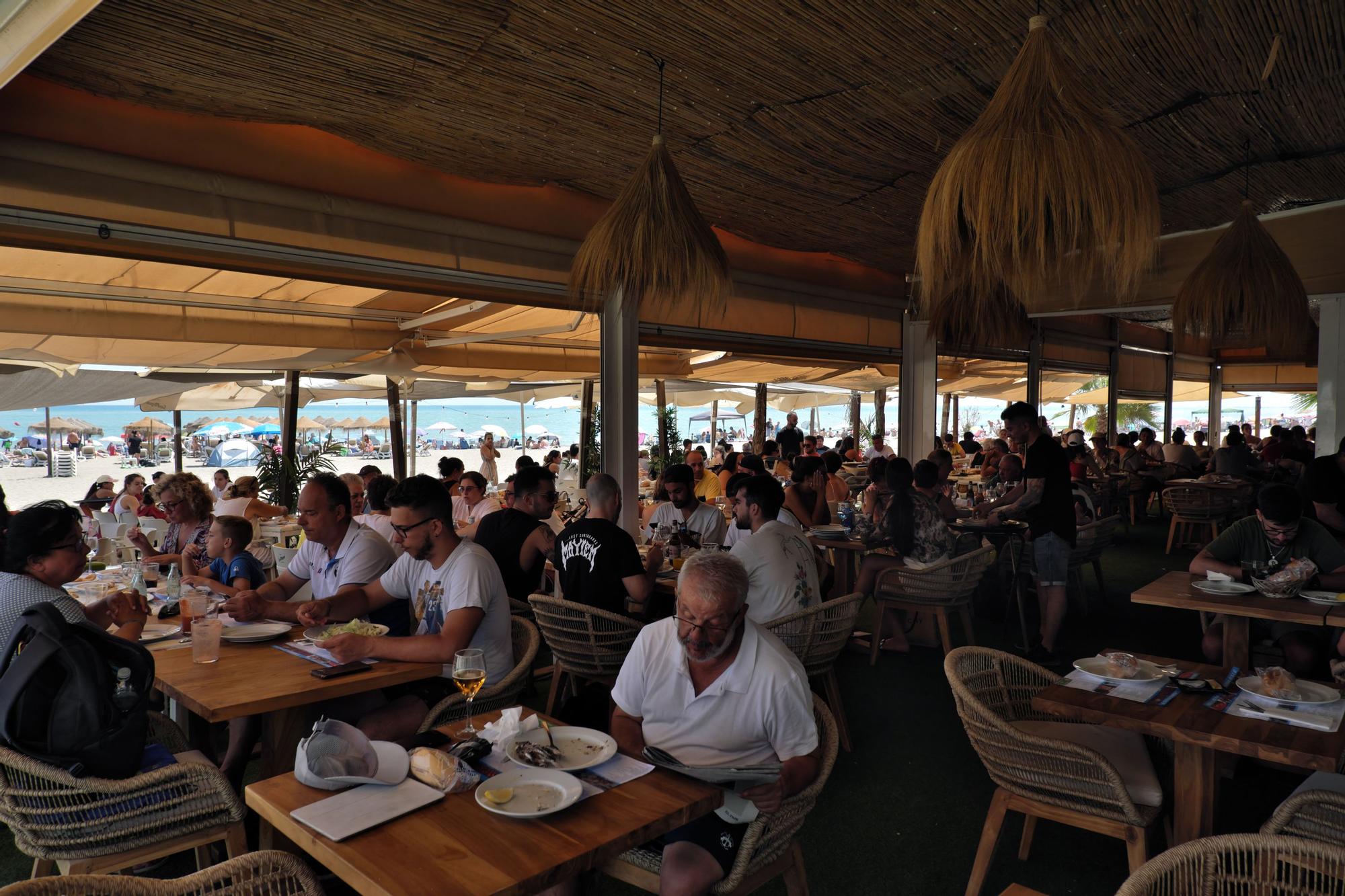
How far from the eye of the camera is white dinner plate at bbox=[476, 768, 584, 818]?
6.07 ft

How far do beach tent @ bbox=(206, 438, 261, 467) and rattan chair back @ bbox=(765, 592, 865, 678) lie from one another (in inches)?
1536

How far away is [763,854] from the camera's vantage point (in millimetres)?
2209

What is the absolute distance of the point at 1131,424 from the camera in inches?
1302

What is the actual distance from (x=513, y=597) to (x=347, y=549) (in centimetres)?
124

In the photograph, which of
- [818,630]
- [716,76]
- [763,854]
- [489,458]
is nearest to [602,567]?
[818,630]

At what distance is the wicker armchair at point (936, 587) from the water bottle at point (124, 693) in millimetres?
4302

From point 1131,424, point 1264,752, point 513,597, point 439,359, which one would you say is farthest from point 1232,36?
point 1131,424

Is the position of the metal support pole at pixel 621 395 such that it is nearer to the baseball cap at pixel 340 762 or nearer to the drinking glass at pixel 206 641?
the drinking glass at pixel 206 641

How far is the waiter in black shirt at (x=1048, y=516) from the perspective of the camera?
563cm

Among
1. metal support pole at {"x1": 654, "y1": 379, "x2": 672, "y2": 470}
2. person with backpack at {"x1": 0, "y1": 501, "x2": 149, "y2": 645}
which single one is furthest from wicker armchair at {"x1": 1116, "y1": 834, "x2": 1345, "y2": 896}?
metal support pole at {"x1": 654, "y1": 379, "x2": 672, "y2": 470}

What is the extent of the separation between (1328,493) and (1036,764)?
3670mm

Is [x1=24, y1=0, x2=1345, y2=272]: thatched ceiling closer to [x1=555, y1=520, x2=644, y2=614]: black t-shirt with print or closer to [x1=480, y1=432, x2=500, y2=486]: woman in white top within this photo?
[x1=555, y1=520, x2=644, y2=614]: black t-shirt with print

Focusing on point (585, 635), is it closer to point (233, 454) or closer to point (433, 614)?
point (433, 614)

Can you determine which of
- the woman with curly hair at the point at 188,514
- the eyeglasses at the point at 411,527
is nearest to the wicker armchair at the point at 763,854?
the eyeglasses at the point at 411,527
